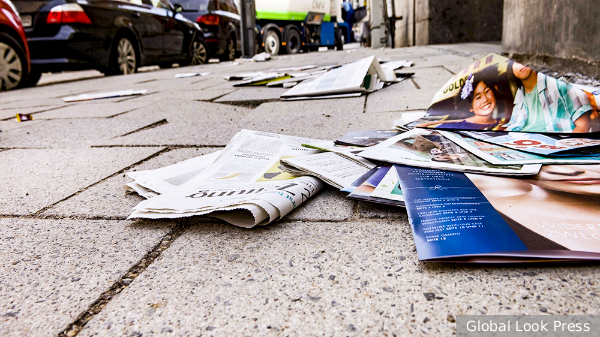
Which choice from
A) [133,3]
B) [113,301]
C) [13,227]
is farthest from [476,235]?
[133,3]

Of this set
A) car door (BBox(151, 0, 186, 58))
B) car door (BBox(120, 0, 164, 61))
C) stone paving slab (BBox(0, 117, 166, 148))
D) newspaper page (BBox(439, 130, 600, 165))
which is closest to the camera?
newspaper page (BBox(439, 130, 600, 165))

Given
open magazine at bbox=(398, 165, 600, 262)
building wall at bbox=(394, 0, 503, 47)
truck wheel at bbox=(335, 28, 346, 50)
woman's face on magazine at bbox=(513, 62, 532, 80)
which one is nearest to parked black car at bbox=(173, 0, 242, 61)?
building wall at bbox=(394, 0, 503, 47)

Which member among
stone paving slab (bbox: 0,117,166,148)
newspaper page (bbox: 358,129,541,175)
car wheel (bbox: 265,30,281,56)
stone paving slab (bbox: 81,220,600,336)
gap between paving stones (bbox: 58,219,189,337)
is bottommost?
gap between paving stones (bbox: 58,219,189,337)

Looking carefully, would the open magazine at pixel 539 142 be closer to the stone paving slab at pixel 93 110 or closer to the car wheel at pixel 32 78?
the stone paving slab at pixel 93 110

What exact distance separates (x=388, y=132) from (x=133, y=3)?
4.63m

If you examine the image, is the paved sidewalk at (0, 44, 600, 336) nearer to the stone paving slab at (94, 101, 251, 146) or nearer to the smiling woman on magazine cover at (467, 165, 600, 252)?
the smiling woman on magazine cover at (467, 165, 600, 252)

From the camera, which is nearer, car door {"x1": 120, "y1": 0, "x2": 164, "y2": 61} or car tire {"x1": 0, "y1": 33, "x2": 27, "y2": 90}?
car tire {"x1": 0, "y1": 33, "x2": 27, "y2": 90}

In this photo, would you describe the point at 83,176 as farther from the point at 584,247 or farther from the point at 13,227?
the point at 584,247

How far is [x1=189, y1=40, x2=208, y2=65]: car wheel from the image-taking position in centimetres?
628

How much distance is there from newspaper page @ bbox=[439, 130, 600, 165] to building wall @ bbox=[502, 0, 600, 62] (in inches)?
45.4

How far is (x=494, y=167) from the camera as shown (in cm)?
82


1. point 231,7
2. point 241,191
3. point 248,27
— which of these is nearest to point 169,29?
point 248,27

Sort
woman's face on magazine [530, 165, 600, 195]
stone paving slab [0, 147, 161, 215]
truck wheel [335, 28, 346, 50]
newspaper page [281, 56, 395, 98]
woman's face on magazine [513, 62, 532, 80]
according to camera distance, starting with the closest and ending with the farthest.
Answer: woman's face on magazine [530, 165, 600, 195] → stone paving slab [0, 147, 161, 215] → woman's face on magazine [513, 62, 532, 80] → newspaper page [281, 56, 395, 98] → truck wheel [335, 28, 346, 50]

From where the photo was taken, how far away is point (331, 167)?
3.01 feet
